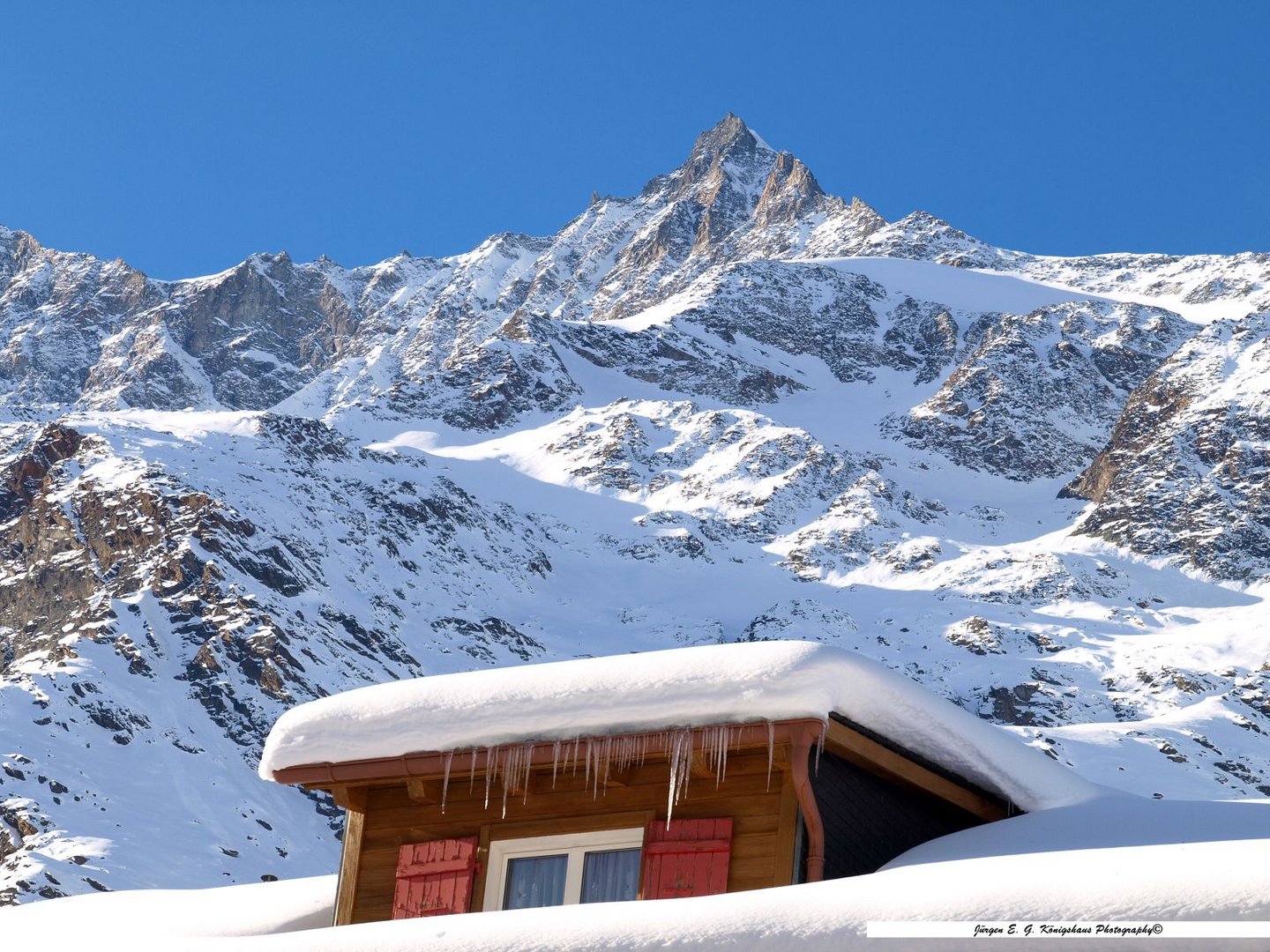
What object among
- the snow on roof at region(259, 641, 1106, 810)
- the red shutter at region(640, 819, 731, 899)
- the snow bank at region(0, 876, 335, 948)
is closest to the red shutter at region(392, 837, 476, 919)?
the snow on roof at region(259, 641, 1106, 810)

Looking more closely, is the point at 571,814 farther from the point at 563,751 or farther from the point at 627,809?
the point at 563,751

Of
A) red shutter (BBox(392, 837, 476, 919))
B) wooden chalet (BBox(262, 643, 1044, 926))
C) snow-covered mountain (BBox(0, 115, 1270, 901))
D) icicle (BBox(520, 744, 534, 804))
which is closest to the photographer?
wooden chalet (BBox(262, 643, 1044, 926))

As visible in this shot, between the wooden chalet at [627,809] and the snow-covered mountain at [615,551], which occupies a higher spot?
the snow-covered mountain at [615,551]

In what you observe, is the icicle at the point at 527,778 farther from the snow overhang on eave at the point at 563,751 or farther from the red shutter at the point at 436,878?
the red shutter at the point at 436,878

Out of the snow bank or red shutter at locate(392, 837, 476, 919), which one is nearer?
red shutter at locate(392, 837, 476, 919)

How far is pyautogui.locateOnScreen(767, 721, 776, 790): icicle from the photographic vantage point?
961cm

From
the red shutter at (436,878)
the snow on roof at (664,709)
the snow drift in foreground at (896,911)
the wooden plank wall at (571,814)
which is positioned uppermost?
the snow on roof at (664,709)

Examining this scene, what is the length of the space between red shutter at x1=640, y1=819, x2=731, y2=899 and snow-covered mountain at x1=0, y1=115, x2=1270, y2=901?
192 feet

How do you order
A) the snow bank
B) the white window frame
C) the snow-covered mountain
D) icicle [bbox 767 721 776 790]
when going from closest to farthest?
icicle [bbox 767 721 776 790]
the white window frame
the snow bank
the snow-covered mountain

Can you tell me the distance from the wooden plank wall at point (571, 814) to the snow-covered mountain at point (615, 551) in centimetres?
5725

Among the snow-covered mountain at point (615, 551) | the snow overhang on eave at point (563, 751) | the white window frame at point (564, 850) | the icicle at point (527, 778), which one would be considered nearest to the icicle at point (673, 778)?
the snow overhang on eave at point (563, 751)

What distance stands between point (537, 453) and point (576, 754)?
133228 millimetres

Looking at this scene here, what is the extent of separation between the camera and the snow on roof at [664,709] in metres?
9.65

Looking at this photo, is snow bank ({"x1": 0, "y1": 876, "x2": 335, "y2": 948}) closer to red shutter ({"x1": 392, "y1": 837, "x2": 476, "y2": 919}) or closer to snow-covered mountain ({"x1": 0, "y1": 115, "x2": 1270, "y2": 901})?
red shutter ({"x1": 392, "y1": 837, "x2": 476, "y2": 919})
